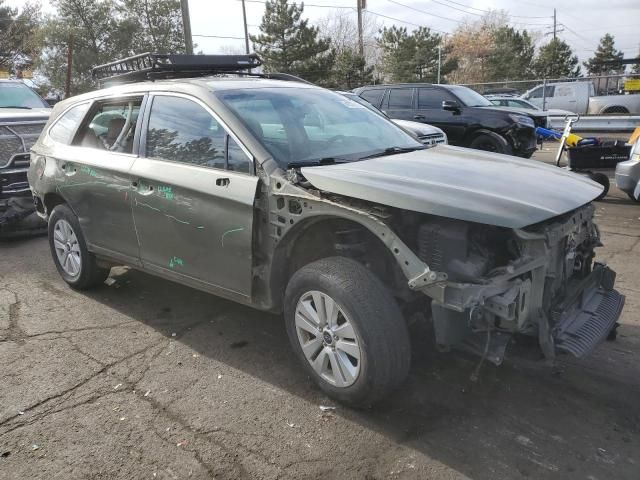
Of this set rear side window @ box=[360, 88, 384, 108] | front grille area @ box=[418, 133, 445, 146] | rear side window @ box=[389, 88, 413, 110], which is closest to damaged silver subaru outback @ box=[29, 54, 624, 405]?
front grille area @ box=[418, 133, 445, 146]

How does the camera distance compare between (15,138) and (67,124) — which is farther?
(15,138)

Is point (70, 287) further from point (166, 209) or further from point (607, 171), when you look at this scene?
point (607, 171)

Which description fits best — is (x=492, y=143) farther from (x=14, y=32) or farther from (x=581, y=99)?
(x=14, y=32)

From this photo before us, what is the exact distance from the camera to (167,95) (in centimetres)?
393

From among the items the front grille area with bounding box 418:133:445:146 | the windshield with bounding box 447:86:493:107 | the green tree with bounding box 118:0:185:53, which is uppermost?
the green tree with bounding box 118:0:185:53

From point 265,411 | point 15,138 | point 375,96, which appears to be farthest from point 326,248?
point 375,96

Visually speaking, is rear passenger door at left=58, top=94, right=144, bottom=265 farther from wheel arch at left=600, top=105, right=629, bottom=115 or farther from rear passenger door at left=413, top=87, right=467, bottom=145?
wheel arch at left=600, top=105, right=629, bottom=115

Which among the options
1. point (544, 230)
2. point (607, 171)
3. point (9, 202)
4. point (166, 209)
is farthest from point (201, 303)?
point (607, 171)

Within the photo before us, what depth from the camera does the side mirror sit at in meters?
10.9

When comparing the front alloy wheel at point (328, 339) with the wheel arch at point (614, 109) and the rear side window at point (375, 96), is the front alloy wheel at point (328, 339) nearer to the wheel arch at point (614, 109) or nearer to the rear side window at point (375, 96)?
the rear side window at point (375, 96)

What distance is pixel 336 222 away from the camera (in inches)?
125

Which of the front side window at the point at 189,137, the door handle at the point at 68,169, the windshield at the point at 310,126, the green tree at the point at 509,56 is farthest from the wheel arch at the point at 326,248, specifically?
the green tree at the point at 509,56

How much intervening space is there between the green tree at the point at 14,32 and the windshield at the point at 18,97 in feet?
111

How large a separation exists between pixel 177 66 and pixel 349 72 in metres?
34.5
